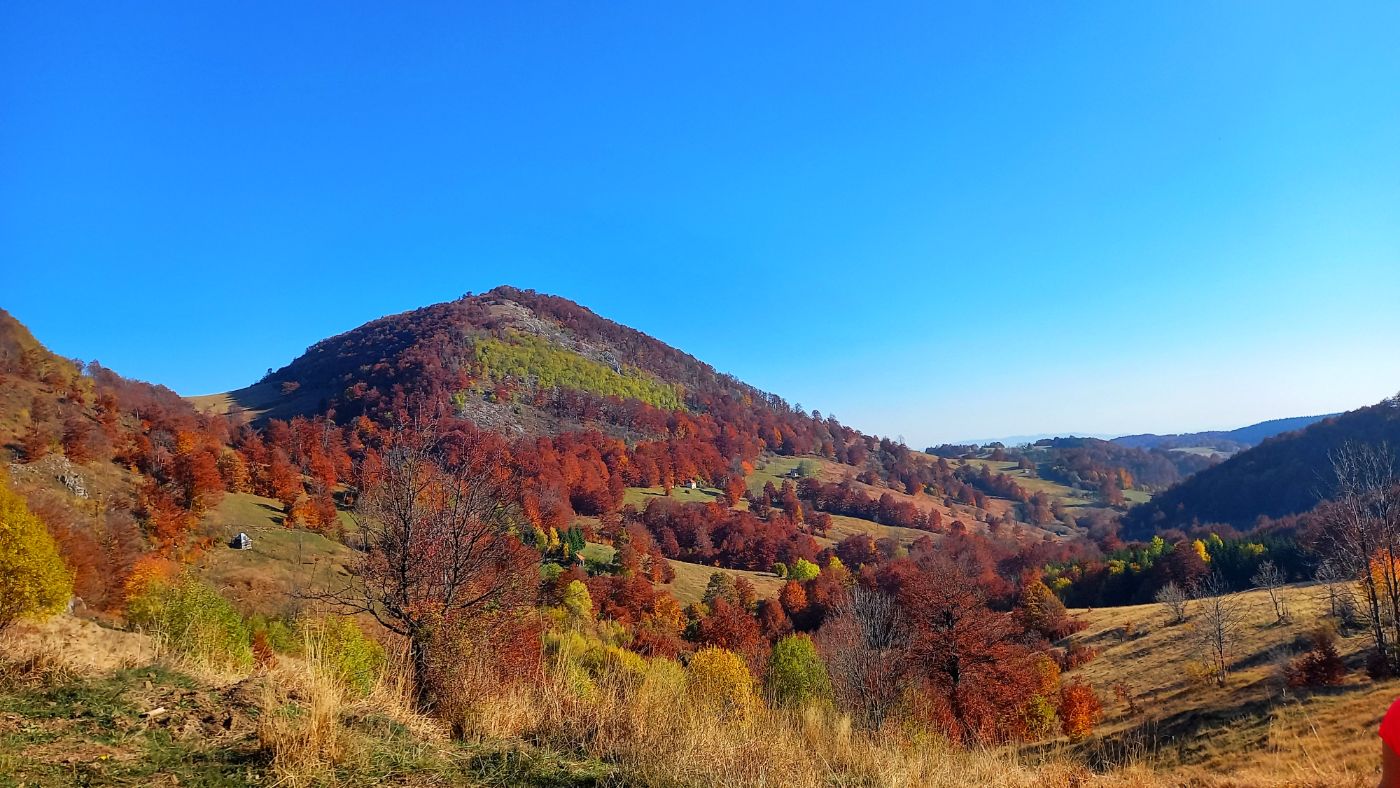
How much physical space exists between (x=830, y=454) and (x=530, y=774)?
16981 centimetres

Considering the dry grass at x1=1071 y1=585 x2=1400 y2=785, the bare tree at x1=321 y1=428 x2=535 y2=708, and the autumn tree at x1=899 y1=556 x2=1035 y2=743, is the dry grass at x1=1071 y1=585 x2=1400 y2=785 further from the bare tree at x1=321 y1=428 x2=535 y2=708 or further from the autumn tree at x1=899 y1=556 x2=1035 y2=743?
the bare tree at x1=321 y1=428 x2=535 y2=708

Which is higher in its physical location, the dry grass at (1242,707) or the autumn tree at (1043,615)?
the dry grass at (1242,707)

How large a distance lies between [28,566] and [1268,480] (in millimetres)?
161151

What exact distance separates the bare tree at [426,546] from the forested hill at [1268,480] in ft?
443

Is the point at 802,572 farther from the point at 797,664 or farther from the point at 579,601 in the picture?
the point at 797,664

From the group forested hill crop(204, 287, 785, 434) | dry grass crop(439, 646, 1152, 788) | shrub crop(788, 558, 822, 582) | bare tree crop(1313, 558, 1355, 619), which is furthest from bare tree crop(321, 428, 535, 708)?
forested hill crop(204, 287, 785, 434)

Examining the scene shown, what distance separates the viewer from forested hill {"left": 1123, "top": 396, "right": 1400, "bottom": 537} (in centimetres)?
10549

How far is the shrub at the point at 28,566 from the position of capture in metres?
18.8

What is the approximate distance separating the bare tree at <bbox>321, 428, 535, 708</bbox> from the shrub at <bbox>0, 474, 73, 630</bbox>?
15.2 metres

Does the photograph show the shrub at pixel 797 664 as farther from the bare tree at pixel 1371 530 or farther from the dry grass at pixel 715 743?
the dry grass at pixel 715 743

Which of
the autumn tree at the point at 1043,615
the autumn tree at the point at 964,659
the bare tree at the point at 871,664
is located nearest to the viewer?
the bare tree at the point at 871,664

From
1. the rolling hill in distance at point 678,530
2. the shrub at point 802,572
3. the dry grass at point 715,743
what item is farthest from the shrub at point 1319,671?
the shrub at point 802,572

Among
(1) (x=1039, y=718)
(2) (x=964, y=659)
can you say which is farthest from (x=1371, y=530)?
(2) (x=964, y=659)

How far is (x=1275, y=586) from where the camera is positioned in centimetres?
5866
